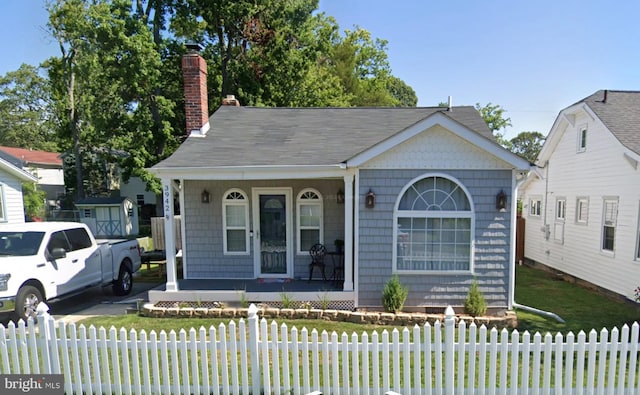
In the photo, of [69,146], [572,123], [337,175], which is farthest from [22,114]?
[572,123]

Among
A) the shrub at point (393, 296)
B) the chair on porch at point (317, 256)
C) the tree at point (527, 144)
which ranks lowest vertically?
the shrub at point (393, 296)

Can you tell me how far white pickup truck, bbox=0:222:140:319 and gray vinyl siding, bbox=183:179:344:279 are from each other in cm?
189

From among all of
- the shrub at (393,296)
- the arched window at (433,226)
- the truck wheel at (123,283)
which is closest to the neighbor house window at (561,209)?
the arched window at (433,226)

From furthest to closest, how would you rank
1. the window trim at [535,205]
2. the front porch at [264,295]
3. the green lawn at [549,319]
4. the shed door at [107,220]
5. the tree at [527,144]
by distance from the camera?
the tree at [527,144] < the shed door at [107,220] < the window trim at [535,205] < the front porch at [264,295] < the green lawn at [549,319]

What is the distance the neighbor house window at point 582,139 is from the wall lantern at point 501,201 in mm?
5317

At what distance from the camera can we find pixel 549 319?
21.5ft

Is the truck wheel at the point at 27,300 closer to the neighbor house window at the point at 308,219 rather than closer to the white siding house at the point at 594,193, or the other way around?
the neighbor house window at the point at 308,219

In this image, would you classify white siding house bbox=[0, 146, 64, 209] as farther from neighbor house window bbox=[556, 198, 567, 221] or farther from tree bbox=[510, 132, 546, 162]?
tree bbox=[510, 132, 546, 162]

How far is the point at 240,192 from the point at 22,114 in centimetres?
4800

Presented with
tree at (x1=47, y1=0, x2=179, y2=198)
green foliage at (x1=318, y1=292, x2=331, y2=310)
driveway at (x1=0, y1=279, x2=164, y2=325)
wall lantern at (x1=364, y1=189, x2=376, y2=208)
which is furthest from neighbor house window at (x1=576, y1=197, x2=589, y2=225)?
tree at (x1=47, y1=0, x2=179, y2=198)

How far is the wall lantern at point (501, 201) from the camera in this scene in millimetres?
6435

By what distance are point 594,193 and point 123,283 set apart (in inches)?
498

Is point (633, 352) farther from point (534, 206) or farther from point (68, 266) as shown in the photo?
point (534, 206)

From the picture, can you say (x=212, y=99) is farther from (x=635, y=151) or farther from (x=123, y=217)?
(x=635, y=151)
